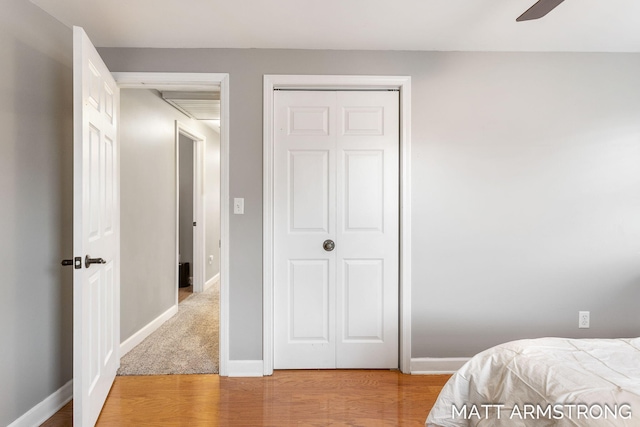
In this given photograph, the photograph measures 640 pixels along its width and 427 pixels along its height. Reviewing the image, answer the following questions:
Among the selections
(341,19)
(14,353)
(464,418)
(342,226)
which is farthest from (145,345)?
(341,19)

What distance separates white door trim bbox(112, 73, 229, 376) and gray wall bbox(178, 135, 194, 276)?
8.36 feet

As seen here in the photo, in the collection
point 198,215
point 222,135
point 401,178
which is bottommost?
point 198,215

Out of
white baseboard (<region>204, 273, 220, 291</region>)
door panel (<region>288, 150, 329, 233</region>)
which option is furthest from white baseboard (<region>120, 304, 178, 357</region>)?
door panel (<region>288, 150, 329, 233</region>)

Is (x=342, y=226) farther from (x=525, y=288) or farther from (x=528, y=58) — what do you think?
(x=528, y=58)

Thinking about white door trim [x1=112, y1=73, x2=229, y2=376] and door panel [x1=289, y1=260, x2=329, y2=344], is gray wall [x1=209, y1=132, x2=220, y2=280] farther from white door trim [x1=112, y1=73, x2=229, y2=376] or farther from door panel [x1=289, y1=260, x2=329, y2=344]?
door panel [x1=289, y1=260, x2=329, y2=344]

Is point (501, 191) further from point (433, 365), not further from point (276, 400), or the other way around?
point (276, 400)

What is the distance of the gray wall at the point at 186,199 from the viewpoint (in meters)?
4.80

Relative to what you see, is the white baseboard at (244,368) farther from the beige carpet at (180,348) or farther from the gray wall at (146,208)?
the gray wall at (146,208)

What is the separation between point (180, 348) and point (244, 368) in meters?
0.74

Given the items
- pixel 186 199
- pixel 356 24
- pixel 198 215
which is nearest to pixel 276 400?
pixel 356 24

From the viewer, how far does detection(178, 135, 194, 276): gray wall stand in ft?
15.8

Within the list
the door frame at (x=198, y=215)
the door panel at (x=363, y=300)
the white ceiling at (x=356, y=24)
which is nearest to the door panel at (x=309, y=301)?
the door panel at (x=363, y=300)

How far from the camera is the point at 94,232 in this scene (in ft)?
5.87

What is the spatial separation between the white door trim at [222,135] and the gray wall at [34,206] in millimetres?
435
